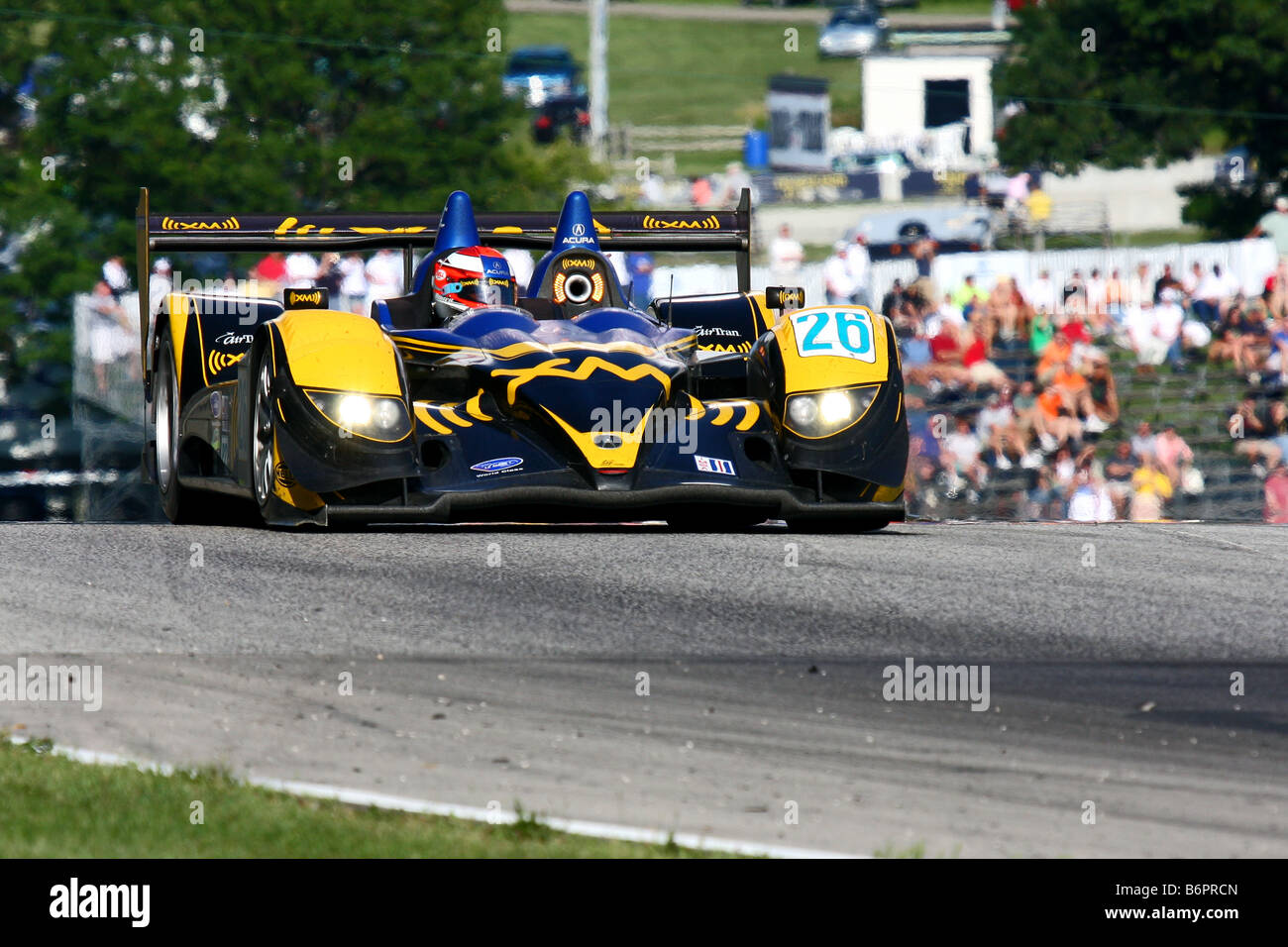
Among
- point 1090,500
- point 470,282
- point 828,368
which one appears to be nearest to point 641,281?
point 1090,500

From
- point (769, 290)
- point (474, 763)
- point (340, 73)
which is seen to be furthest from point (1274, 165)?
point (474, 763)

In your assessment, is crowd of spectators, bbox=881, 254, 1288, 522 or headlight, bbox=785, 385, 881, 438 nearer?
headlight, bbox=785, 385, 881, 438

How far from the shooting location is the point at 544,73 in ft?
168

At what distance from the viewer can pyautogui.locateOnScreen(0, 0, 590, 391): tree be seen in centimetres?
3256

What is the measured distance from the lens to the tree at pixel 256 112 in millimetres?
32562

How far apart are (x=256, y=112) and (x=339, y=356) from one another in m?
26.2

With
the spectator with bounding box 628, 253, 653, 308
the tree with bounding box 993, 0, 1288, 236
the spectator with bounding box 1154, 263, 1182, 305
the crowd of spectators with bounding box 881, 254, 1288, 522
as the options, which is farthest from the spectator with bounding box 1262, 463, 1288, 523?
the tree with bounding box 993, 0, 1288, 236

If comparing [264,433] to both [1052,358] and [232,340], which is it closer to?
[232,340]

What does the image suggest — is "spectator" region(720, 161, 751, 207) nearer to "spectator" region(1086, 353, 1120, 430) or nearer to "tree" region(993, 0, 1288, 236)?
"tree" region(993, 0, 1288, 236)

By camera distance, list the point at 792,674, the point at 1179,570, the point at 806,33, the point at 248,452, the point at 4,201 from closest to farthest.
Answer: the point at 792,674
the point at 1179,570
the point at 248,452
the point at 4,201
the point at 806,33

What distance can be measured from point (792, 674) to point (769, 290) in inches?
184

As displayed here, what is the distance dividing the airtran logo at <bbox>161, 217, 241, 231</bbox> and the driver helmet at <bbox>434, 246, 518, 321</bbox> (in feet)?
4.87

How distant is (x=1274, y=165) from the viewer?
35.9 m

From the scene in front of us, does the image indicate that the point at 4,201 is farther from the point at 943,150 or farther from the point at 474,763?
the point at 474,763
